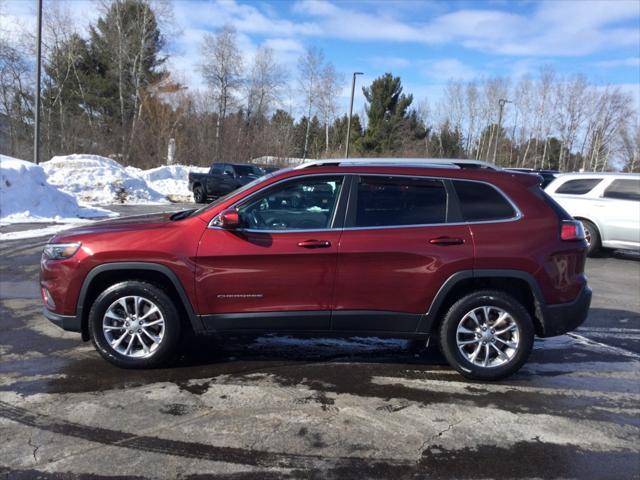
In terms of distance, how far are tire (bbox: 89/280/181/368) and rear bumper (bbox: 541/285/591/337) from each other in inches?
124

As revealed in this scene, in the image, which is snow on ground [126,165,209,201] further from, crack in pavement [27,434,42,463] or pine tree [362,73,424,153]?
pine tree [362,73,424,153]

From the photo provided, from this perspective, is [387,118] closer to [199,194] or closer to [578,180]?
[199,194]

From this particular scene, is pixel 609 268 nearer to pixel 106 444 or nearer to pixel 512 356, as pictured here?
pixel 512 356

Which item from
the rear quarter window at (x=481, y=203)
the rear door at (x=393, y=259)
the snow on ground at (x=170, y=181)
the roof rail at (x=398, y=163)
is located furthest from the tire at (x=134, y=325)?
the snow on ground at (x=170, y=181)

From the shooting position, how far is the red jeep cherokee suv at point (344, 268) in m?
4.36

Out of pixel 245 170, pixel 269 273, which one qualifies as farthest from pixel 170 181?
pixel 269 273

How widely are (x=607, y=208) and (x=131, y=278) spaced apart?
10514mm

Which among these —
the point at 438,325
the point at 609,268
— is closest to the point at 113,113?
the point at 609,268

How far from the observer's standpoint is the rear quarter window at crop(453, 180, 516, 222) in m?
4.51

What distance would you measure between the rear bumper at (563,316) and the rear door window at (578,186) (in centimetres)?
837

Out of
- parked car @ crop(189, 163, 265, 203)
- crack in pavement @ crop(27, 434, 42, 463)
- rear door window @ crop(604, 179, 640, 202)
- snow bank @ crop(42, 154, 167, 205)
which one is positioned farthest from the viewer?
parked car @ crop(189, 163, 265, 203)

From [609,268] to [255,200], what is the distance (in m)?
8.96

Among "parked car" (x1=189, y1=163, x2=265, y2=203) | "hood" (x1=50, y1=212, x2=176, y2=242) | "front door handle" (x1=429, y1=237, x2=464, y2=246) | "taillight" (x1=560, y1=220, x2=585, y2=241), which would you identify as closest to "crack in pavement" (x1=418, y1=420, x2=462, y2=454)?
"front door handle" (x1=429, y1=237, x2=464, y2=246)

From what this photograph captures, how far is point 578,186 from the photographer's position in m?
12.1
